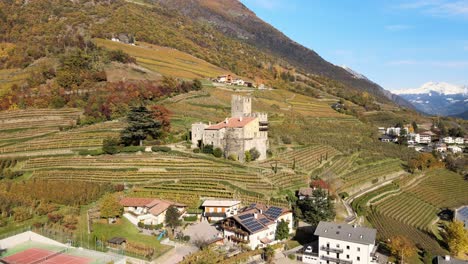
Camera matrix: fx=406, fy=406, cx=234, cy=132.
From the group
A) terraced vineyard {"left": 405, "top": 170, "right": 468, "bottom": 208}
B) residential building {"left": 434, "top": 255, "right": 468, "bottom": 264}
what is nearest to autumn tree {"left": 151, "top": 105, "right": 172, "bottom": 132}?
A: residential building {"left": 434, "top": 255, "right": 468, "bottom": 264}

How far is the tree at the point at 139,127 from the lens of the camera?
48.8 m

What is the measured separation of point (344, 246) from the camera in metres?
33.2

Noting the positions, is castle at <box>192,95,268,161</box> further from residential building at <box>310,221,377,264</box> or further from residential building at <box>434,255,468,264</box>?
residential building at <box>434,255,468,264</box>

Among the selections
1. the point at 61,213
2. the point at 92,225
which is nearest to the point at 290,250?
the point at 92,225

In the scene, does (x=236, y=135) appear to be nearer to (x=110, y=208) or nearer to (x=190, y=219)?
(x=190, y=219)

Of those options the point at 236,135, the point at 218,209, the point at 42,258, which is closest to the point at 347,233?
the point at 218,209

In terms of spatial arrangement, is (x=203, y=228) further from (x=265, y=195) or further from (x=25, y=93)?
(x=25, y=93)

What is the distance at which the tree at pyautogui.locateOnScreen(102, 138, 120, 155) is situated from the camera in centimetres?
4741

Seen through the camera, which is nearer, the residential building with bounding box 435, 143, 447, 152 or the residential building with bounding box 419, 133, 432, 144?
the residential building with bounding box 435, 143, 447, 152

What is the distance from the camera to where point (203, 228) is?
115 feet

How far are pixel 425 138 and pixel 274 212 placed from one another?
242 feet

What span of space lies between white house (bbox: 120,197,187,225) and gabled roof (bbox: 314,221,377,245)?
41.1 ft

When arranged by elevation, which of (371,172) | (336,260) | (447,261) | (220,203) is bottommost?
(447,261)

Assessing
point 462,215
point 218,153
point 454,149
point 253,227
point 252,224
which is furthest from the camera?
point 454,149
